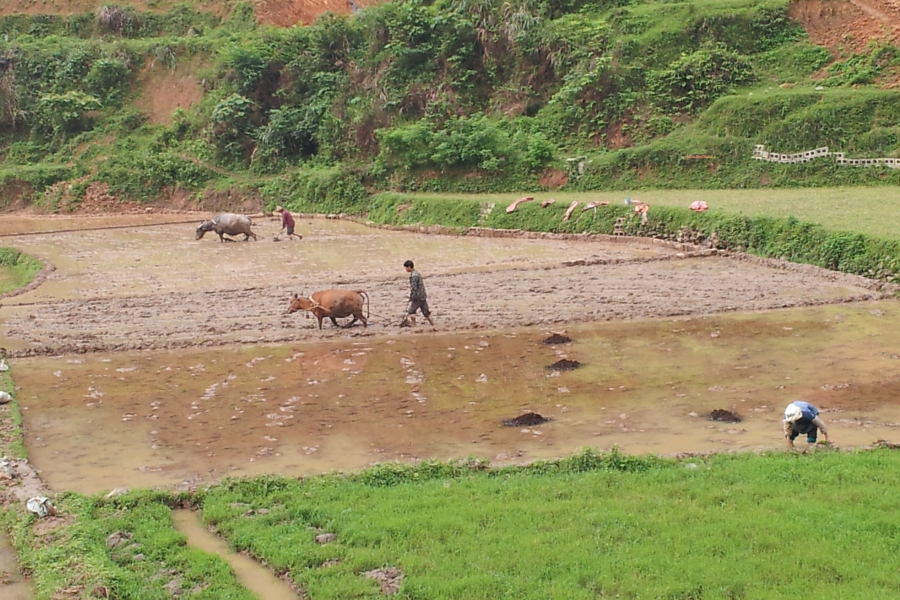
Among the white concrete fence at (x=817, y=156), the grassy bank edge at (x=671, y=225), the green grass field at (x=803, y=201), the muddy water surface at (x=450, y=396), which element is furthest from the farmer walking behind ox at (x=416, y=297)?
the white concrete fence at (x=817, y=156)

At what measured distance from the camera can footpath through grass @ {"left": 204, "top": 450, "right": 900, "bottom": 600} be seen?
6.52m

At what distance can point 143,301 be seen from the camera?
19.6 meters

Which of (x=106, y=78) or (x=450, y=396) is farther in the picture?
(x=106, y=78)

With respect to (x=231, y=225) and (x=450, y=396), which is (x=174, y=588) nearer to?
(x=450, y=396)

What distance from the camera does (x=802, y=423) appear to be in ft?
30.8

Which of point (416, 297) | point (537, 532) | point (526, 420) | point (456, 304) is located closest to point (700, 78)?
point (456, 304)

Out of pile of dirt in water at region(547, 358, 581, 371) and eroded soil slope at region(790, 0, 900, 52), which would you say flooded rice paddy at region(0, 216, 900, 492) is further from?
eroded soil slope at region(790, 0, 900, 52)

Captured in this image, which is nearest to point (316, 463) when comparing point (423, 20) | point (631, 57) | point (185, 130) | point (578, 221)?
point (578, 221)

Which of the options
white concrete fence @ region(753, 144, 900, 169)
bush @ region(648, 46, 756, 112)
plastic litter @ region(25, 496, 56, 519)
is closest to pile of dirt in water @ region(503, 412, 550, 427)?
plastic litter @ region(25, 496, 56, 519)

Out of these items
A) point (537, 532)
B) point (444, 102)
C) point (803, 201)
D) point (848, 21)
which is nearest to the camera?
point (537, 532)

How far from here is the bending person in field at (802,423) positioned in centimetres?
930

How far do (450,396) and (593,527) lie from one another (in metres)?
5.04

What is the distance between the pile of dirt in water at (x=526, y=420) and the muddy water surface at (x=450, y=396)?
145mm

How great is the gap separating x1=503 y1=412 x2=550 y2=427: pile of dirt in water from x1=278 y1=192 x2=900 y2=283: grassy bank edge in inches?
421
